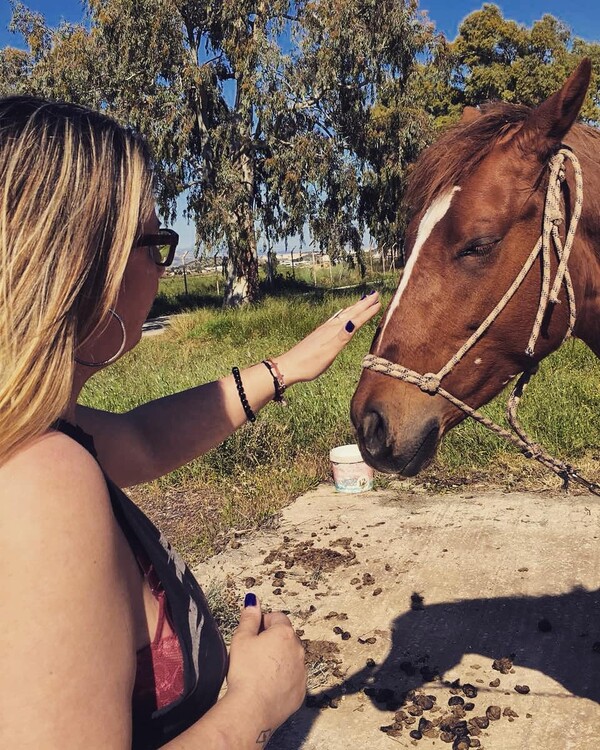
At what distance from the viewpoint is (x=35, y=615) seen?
29.3 inches

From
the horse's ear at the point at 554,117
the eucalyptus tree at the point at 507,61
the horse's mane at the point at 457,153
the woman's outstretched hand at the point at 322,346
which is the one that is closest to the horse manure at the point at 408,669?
the woman's outstretched hand at the point at 322,346

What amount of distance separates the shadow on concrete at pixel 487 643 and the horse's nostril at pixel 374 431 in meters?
1.15

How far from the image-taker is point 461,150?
6.55 ft

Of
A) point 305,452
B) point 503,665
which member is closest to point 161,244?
point 503,665

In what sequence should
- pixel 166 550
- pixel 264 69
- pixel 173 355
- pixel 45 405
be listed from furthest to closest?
1. pixel 264 69
2. pixel 173 355
3. pixel 166 550
4. pixel 45 405

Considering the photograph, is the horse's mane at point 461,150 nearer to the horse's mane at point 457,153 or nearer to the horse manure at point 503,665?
the horse's mane at point 457,153

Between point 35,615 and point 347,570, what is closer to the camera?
point 35,615

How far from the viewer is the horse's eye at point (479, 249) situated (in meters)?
1.93

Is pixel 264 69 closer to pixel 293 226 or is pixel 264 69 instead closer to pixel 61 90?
pixel 293 226

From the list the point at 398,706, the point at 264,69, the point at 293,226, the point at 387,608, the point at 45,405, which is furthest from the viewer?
the point at 293,226

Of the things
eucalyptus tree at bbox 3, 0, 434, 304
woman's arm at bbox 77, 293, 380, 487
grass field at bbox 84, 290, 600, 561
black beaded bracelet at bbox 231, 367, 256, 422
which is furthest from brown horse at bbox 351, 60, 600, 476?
eucalyptus tree at bbox 3, 0, 434, 304

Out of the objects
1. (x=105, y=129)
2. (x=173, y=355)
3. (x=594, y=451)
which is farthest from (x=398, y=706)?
(x=173, y=355)

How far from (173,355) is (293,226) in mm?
7108

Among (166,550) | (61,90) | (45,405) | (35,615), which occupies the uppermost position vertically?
(61,90)
